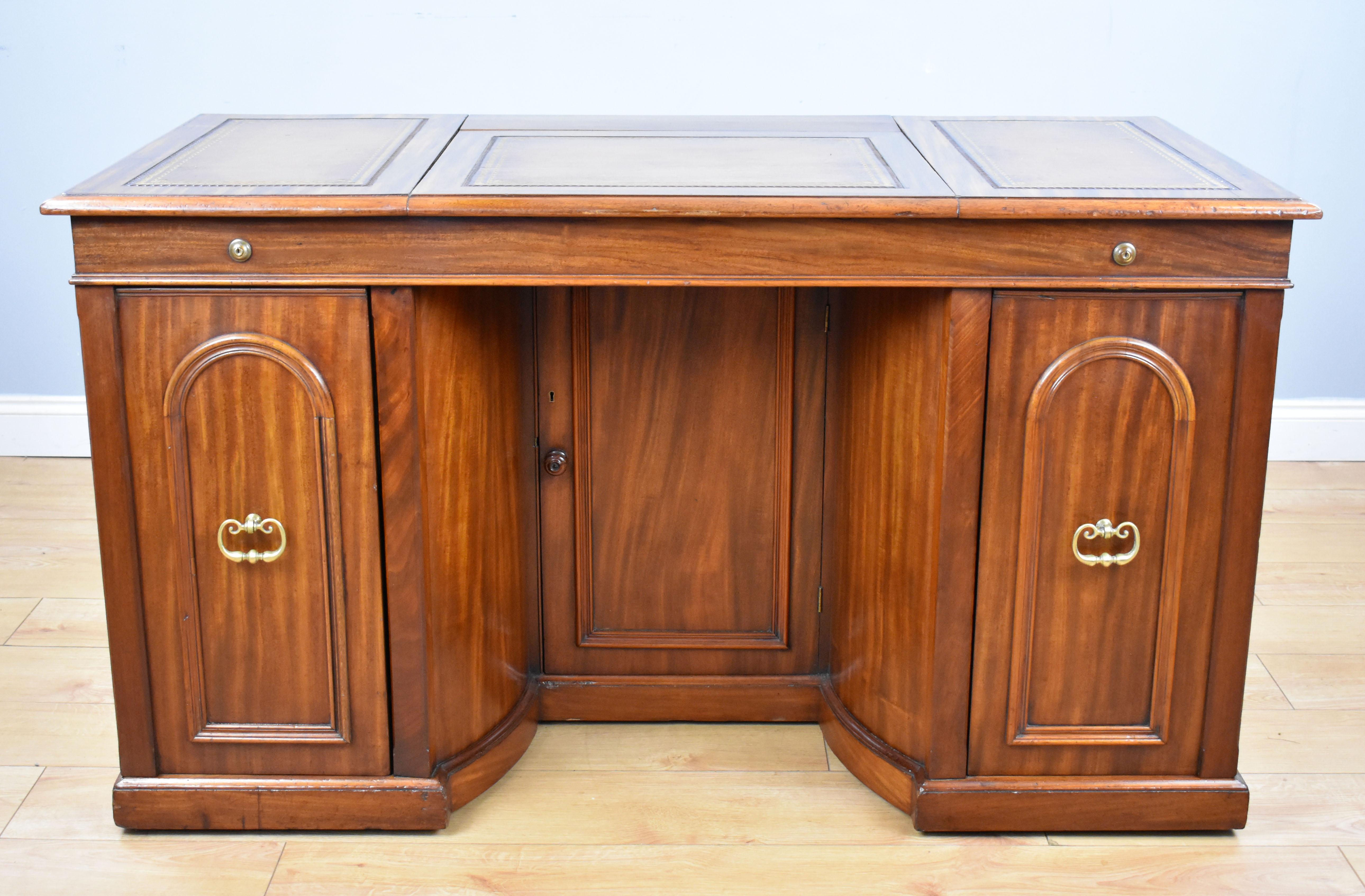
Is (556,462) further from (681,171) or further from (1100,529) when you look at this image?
(1100,529)

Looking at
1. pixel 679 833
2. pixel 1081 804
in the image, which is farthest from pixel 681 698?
pixel 1081 804

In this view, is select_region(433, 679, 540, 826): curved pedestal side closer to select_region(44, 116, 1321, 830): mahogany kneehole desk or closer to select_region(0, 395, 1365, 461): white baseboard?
select_region(44, 116, 1321, 830): mahogany kneehole desk

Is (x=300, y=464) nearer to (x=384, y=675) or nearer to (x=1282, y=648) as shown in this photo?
(x=384, y=675)

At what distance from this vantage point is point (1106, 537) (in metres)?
2.00

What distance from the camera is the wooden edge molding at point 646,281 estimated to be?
6.08 feet

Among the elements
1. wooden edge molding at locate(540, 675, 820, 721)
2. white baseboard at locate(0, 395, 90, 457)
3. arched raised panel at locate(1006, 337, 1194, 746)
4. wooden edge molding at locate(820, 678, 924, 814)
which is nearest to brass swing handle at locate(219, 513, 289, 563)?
wooden edge molding at locate(540, 675, 820, 721)

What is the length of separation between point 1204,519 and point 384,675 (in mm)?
1172

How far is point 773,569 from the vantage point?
2357mm

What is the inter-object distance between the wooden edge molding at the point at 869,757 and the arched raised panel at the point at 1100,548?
171mm

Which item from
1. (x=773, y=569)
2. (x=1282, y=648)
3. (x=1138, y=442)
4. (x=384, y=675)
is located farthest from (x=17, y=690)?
(x=1282, y=648)

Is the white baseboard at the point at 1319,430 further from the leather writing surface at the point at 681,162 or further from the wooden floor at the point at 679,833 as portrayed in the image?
the leather writing surface at the point at 681,162

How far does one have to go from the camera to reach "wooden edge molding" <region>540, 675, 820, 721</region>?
2412 millimetres

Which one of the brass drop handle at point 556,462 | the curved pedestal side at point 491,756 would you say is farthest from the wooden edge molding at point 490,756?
the brass drop handle at point 556,462

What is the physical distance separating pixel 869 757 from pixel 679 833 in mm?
323
